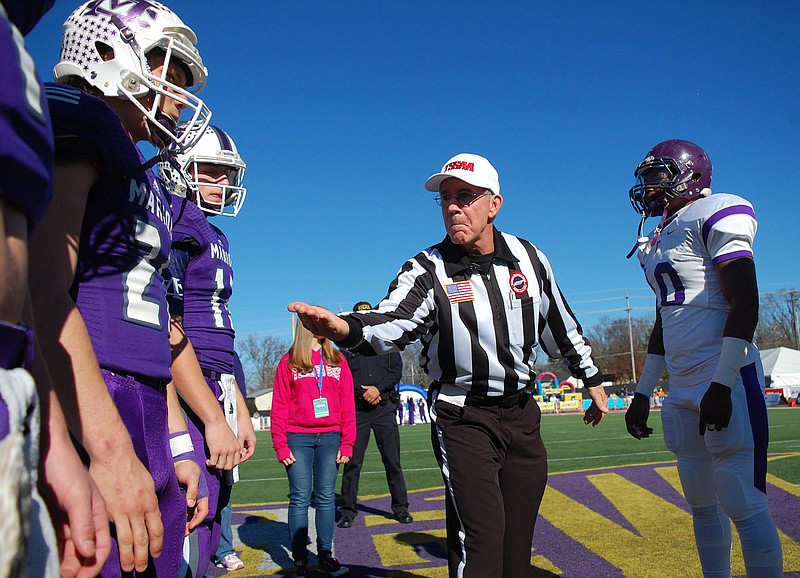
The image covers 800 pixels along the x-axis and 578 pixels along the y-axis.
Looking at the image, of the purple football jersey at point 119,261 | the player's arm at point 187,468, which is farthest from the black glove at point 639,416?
the purple football jersey at point 119,261

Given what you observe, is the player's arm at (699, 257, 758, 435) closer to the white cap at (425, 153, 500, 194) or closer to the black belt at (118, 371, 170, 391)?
the white cap at (425, 153, 500, 194)

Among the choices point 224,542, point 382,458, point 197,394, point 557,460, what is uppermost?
point 197,394

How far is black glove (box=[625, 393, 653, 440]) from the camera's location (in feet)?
14.2

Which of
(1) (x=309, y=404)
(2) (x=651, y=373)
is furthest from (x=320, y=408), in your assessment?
(2) (x=651, y=373)

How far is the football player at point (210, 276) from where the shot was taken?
3.20 metres

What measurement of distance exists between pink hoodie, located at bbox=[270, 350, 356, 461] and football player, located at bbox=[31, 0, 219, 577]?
340 centimetres

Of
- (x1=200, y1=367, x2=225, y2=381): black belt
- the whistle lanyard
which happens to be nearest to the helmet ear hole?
(x1=200, y1=367, x2=225, y2=381): black belt

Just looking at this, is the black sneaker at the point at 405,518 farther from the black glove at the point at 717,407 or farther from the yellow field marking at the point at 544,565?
the black glove at the point at 717,407

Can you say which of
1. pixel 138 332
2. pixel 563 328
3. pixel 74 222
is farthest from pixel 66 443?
pixel 563 328

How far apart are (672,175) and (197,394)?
2.93m

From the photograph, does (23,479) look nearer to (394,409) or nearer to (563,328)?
(563,328)

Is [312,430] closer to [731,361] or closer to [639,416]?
[639,416]

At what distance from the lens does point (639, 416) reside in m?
4.34

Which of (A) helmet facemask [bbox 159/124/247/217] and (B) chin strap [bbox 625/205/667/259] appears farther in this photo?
(B) chin strap [bbox 625/205/667/259]
